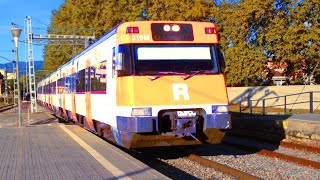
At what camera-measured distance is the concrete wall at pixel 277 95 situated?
32.5m

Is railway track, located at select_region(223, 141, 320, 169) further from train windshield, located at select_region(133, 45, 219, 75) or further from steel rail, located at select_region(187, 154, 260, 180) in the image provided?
train windshield, located at select_region(133, 45, 219, 75)

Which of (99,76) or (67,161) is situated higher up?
(99,76)

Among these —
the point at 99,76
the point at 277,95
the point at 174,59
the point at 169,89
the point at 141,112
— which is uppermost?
the point at 174,59

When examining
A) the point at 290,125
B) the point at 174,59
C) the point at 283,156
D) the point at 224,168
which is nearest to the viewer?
the point at 224,168

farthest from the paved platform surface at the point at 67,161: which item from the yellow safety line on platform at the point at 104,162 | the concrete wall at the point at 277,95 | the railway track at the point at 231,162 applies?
the concrete wall at the point at 277,95

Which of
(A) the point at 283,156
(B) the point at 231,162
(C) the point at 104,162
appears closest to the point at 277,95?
(A) the point at 283,156

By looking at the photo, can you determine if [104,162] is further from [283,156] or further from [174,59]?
[283,156]

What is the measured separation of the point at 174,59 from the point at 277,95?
87.0ft

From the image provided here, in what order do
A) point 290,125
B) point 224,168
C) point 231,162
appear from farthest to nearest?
1. point 290,125
2. point 231,162
3. point 224,168

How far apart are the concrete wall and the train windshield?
68.4ft

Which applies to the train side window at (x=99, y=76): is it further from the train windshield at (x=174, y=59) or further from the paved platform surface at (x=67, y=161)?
the train windshield at (x=174, y=59)

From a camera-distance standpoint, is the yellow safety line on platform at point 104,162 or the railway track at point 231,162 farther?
the railway track at point 231,162

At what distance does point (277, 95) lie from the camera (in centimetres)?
3531

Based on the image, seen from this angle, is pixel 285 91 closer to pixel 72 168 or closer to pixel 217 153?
pixel 217 153
